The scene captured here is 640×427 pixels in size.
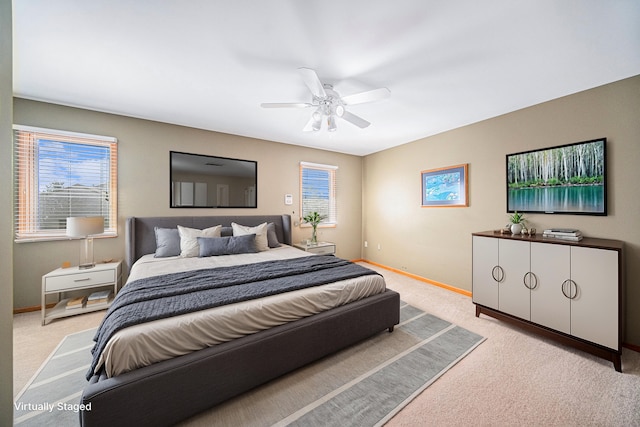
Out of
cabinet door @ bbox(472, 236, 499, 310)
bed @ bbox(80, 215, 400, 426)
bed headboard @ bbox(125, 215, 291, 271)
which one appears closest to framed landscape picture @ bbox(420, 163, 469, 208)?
cabinet door @ bbox(472, 236, 499, 310)

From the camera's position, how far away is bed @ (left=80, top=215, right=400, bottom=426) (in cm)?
121

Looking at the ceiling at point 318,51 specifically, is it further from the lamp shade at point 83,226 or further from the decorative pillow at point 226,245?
the decorative pillow at point 226,245

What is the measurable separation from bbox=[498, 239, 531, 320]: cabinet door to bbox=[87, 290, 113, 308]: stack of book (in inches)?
191

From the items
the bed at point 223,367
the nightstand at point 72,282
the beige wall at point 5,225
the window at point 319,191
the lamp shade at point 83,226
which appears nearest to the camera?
the beige wall at point 5,225

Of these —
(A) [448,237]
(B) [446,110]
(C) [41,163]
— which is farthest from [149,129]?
(A) [448,237]

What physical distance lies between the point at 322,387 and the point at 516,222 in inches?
114

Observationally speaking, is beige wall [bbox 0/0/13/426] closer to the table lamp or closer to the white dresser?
the table lamp

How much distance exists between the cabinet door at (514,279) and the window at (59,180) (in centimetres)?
505

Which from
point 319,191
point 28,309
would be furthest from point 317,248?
point 28,309

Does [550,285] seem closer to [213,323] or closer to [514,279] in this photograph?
[514,279]

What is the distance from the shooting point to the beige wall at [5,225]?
98cm

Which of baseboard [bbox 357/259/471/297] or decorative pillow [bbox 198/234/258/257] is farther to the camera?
baseboard [bbox 357/259/471/297]

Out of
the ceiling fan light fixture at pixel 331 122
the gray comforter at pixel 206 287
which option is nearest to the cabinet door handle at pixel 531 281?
the gray comforter at pixel 206 287

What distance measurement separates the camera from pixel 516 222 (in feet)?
9.09
